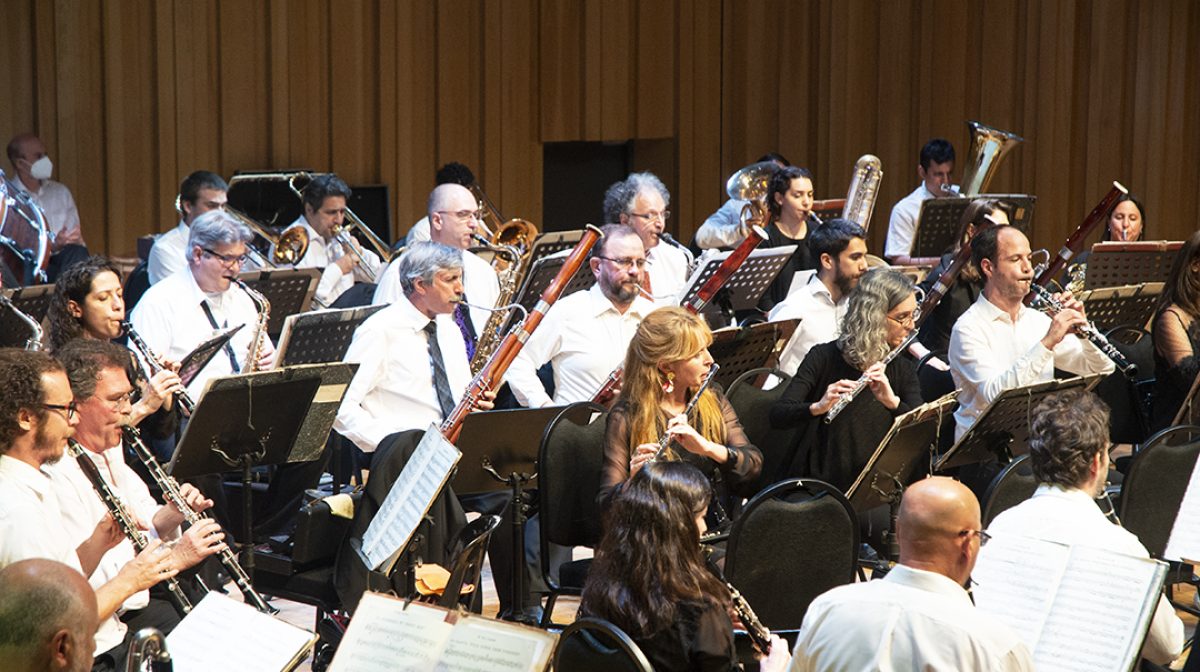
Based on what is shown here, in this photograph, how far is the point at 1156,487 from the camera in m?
4.42

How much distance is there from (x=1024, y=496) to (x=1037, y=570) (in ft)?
3.89

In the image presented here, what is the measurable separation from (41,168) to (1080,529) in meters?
6.08

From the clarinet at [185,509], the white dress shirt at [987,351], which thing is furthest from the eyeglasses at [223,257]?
the white dress shirt at [987,351]

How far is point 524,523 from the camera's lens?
4605mm

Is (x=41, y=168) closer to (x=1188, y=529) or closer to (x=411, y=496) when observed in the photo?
(x=411, y=496)

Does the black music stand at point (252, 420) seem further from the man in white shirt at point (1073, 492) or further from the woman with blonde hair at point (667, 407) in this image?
the man in white shirt at point (1073, 492)

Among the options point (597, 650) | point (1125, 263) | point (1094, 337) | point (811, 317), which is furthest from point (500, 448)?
point (1125, 263)

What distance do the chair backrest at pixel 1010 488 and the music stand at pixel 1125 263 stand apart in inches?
107

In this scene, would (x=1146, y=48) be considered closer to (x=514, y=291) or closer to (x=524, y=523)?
(x=514, y=291)

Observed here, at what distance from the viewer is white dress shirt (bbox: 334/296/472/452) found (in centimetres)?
479

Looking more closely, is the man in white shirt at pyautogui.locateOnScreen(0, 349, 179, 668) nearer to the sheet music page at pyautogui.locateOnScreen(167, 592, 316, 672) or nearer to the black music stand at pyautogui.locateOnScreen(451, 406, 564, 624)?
the sheet music page at pyautogui.locateOnScreen(167, 592, 316, 672)

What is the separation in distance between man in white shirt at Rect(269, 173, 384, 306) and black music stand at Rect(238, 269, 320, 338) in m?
1.41

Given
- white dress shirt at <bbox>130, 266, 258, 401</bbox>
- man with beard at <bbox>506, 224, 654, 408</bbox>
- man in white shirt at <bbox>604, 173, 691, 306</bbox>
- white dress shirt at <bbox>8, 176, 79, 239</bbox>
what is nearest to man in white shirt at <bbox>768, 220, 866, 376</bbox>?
man with beard at <bbox>506, 224, 654, 408</bbox>

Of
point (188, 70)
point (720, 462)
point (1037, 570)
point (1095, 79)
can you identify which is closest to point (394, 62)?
point (188, 70)
